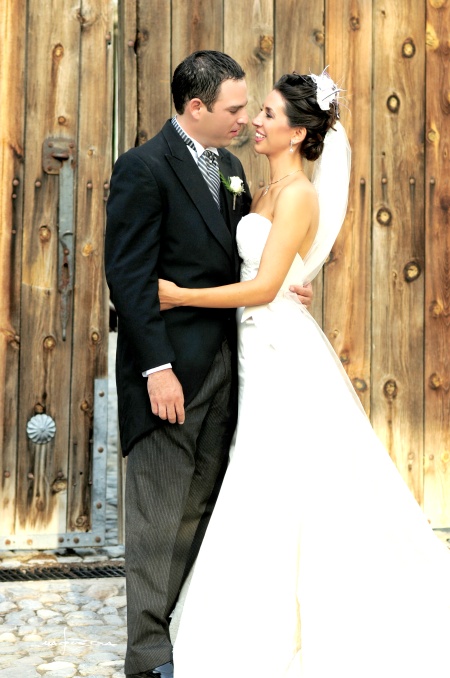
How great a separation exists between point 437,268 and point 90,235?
1582 mm

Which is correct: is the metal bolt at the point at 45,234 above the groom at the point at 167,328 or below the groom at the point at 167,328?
above

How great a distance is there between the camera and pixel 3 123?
463 cm

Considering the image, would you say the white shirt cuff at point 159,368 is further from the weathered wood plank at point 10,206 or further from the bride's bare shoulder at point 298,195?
the weathered wood plank at point 10,206

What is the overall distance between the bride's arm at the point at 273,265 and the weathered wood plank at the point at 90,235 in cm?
134

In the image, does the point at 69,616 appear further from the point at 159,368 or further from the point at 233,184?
the point at 233,184

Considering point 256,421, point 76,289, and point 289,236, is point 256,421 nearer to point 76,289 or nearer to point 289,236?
point 289,236

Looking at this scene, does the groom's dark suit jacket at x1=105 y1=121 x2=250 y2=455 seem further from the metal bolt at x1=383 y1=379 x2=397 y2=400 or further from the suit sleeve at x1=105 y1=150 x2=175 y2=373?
the metal bolt at x1=383 y1=379 x2=397 y2=400

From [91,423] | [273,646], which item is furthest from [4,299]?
[273,646]

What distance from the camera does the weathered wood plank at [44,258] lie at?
183 inches

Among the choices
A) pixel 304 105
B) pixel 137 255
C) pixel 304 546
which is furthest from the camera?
pixel 304 105

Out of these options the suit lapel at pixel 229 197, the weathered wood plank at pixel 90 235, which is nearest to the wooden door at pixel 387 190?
the weathered wood plank at pixel 90 235

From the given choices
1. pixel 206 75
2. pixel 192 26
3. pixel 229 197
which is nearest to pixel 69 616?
pixel 229 197

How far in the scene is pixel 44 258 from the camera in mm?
4676

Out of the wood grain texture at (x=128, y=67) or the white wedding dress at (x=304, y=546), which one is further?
the wood grain texture at (x=128, y=67)
